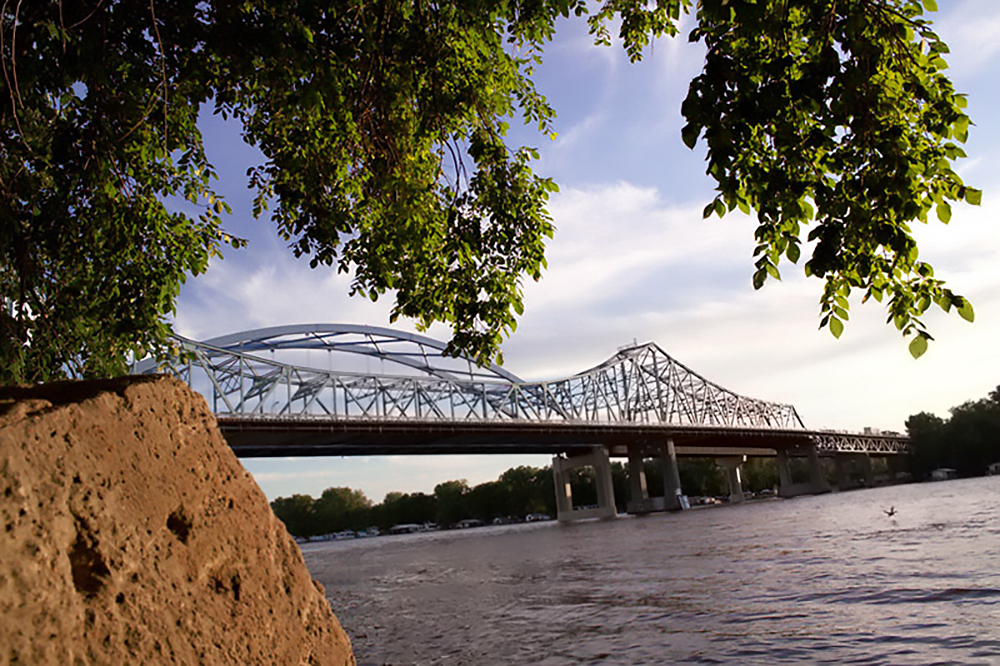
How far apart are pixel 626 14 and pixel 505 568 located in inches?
697

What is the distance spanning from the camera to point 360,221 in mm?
Answer: 7293

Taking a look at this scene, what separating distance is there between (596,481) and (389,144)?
70514 mm

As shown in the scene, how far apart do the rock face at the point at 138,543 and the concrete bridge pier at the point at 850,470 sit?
95.2m

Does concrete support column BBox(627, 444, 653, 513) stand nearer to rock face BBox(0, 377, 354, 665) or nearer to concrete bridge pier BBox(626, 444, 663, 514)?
concrete bridge pier BBox(626, 444, 663, 514)

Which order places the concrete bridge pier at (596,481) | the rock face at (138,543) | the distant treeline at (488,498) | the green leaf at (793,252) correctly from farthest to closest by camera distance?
the distant treeline at (488,498) < the concrete bridge pier at (596,481) < the green leaf at (793,252) < the rock face at (138,543)

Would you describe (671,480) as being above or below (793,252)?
below

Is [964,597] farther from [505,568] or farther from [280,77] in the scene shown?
[505,568]

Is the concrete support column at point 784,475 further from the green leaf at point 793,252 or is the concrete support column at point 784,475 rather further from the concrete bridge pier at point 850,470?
the green leaf at point 793,252

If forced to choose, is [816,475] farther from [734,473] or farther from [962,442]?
[962,442]

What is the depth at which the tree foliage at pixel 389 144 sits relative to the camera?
11.2 ft

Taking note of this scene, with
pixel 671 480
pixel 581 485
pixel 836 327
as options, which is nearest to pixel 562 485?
pixel 671 480

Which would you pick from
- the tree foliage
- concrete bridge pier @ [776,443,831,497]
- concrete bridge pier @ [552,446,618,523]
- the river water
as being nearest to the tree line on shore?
concrete bridge pier @ [776,443,831,497]

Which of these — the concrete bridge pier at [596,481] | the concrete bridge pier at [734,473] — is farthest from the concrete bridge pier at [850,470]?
the concrete bridge pier at [596,481]

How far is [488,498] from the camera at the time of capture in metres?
124
